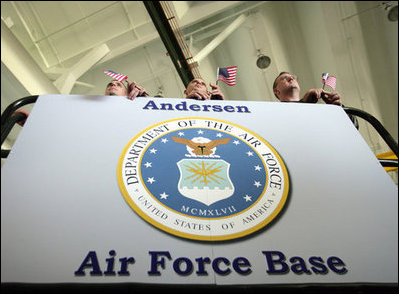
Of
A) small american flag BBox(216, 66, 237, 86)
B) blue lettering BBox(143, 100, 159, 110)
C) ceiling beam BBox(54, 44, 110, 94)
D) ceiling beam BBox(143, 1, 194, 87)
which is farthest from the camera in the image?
ceiling beam BBox(54, 44, 110, 94)

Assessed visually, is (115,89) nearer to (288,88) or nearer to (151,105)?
(151,105)

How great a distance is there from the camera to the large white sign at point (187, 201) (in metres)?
0.92

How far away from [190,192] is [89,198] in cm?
36

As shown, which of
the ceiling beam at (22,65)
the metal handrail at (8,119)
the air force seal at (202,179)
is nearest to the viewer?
the air force seal at (202,179)

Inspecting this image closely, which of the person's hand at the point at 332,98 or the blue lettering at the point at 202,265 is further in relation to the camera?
the person's hand at the point at 332,98

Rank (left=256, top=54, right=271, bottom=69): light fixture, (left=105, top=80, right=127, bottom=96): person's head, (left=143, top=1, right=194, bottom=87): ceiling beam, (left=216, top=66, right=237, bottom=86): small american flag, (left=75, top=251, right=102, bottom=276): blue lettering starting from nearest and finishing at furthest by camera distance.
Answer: (left=75, top=251, right=102, bottom=276): blue lettering
(left=105, top=80, right=127, bottom=96): person's head
(left=216, top=66, right=237, bottom=86): small american flag
(left=143, top=1, right=194, bottom=87): ceiling beam
(left=256, top=54, right=271, bottom=69): light fixture

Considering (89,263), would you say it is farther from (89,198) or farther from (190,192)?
(190,192)

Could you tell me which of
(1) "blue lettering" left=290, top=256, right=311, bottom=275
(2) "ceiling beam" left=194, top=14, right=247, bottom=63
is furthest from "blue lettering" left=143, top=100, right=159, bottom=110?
(2) "ceiling beam" left=194, top=14, right=247, bottom=63

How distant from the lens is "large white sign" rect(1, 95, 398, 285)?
0.92 metres

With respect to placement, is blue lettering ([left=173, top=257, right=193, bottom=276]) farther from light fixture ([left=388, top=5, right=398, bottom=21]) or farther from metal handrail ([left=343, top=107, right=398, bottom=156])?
light fixture ([left=388, top=5, right=398, bottom=21])

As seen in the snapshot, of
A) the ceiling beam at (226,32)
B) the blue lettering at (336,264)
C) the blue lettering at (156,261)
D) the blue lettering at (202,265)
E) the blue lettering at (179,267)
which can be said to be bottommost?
the ceiling beam at (226,32)

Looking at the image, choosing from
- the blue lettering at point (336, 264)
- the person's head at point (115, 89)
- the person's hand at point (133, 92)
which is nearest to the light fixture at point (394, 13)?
the person's head at point (115, 89)

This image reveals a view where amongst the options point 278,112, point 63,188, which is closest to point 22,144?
point 63,188

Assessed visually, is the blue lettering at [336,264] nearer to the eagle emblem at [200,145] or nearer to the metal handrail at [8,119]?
the eagle emblem at [200,145]
